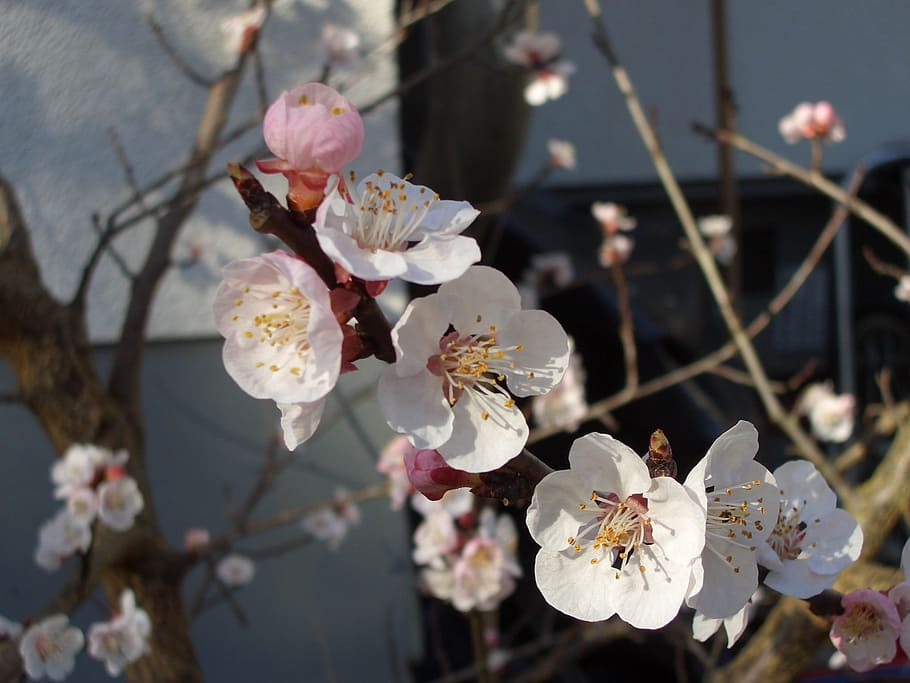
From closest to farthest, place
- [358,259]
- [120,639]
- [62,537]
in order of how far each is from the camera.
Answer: [358,259], [120,639], [62,537]

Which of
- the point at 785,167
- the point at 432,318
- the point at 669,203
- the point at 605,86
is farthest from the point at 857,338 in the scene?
the point at 432,318

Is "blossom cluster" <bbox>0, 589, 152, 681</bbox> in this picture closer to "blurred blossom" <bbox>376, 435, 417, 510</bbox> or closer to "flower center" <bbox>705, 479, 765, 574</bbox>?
"blurred blossom" <bbox>376, 435, 417, 510</bbox>

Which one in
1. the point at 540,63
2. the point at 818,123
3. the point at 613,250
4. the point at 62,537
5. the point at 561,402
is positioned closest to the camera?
the point at 62,537

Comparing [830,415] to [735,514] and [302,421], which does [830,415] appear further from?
[302,421]

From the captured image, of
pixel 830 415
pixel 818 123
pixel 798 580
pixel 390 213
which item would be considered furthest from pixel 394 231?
pixel 830 415

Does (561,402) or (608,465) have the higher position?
(608,465)

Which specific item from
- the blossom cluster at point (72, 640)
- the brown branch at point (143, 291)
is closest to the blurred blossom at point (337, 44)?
the brown branch at point (143, 291)

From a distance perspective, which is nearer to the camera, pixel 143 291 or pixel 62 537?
pixel 62 537

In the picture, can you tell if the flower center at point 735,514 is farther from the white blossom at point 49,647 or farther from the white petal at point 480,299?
the white blossom at point 49,647
